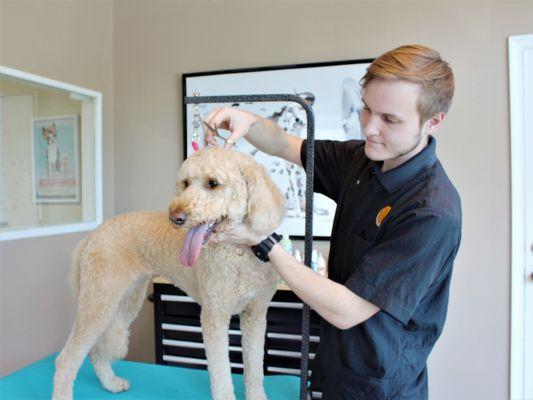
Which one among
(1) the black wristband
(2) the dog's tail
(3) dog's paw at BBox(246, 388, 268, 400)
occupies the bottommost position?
(3) dog's paw at BBox(246, 388, 268, 400)

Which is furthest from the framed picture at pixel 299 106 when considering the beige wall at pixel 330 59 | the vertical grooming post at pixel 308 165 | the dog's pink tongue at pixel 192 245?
the dog's pink tongue at pixel 192 245

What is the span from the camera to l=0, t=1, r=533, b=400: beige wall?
6.73 feet

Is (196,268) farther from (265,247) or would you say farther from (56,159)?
(56,159)

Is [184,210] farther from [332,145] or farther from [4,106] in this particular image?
[4,106]

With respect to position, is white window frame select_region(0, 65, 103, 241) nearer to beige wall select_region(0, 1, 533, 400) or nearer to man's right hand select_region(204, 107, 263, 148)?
beige wall select_region(0, 1, 533, 400)

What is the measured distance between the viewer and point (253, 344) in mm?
1147

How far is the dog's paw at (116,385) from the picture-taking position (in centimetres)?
139

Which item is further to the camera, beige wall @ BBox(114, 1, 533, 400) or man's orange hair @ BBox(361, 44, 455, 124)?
beige wall @ BBox(114, 1, 533, 400)

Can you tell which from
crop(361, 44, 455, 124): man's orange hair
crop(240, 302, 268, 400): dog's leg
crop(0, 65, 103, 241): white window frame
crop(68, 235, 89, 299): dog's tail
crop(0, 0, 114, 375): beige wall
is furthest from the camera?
crop(0, 0, 114, 375): beige wall

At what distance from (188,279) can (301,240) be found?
1.26 meters

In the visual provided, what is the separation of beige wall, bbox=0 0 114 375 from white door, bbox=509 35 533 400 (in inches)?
89.8

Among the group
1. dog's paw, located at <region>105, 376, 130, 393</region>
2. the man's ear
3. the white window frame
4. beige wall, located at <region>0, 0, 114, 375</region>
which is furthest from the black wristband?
beige wall, located at <region>0, 0, 114, 375</region>

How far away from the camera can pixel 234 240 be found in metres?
0.94

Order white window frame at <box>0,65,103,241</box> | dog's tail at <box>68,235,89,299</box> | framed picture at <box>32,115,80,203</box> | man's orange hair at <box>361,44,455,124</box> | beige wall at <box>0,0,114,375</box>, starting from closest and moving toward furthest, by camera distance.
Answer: man's orange hair at <box>361,44,455,124</box>
dog's tail at <box>68,235,89,299</box>
white window frame at <box>0,65,103,241</box>
beige wall at <box>0,0,114,375</box>
framed picture at <box>32,115,80,203</box>
